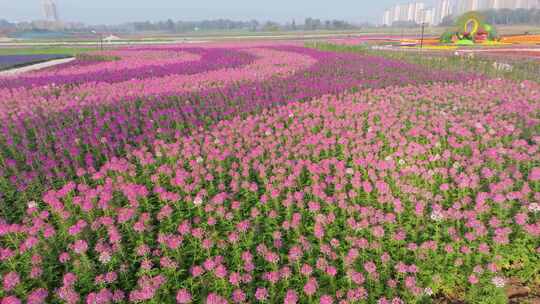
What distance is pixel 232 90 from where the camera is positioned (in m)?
13.3

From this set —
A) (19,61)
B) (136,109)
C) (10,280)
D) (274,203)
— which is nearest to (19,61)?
(19,61)

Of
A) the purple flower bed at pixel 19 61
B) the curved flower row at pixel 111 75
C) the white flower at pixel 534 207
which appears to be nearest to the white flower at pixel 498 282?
the white flower at pixel 534 207

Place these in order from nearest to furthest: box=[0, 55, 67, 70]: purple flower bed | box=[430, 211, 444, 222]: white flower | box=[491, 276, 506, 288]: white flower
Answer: box=[491, 276, 506, 288]: white flower
box=[430, 211, 444, 222]: white flower
box=[0, 55, 67, 70]: purple flower bed

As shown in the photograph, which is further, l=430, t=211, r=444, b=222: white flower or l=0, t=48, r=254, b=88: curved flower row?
l=0, t=48, r=254, b=88: curved flower row

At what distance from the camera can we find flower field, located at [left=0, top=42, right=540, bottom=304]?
427cm

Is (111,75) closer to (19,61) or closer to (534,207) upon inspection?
(534,207)

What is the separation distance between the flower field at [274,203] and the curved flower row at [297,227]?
3 centimetres

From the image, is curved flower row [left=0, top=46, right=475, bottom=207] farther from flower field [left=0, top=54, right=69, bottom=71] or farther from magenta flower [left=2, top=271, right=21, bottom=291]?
flower field [left=0, top=54, right=69, bottom=71]

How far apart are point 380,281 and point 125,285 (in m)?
3.33

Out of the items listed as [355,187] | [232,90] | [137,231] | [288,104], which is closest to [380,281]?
[355,187]

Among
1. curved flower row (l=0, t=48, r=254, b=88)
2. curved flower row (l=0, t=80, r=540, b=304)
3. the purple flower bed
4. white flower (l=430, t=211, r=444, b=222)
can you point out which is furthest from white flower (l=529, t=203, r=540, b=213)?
the purple flower bed

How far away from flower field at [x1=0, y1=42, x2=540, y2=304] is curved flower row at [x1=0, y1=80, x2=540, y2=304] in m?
0.03

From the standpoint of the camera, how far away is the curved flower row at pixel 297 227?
13.7 ft

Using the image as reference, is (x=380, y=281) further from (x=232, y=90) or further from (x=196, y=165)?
(x=232, y=90)
